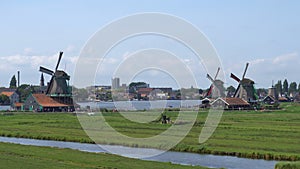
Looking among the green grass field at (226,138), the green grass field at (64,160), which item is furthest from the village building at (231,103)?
the green grass field at (64,160)

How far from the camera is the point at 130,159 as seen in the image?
1235 inches

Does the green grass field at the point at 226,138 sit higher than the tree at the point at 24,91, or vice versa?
the tree at the point at 24,91

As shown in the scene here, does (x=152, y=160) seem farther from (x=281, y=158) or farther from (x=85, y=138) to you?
(x=85, y=138)

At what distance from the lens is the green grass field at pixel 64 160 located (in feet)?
92.7

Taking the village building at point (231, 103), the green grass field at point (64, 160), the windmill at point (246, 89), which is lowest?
the green grass field at point (64, 160)

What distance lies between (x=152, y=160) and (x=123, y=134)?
16058mm

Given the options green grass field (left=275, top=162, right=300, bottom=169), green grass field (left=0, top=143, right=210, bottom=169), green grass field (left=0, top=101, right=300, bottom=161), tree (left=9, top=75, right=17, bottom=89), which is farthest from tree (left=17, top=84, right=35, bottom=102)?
green grass field (left=275, top=162, right=300, bottom=169)

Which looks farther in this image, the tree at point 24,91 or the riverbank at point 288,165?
the tree at point 24,91

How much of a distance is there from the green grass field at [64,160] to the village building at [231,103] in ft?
223

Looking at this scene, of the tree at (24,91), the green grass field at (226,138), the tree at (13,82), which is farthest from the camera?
the tree at (13,82)

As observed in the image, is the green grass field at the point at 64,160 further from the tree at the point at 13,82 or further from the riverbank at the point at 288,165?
the tree at the point at 13,82

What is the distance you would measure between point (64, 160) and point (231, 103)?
241 feet

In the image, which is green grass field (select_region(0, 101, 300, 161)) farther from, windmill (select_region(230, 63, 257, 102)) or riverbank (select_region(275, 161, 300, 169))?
windmill (select_region(230, 63, 257, 102))

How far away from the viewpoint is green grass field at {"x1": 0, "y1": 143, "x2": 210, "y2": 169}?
28250 mm
